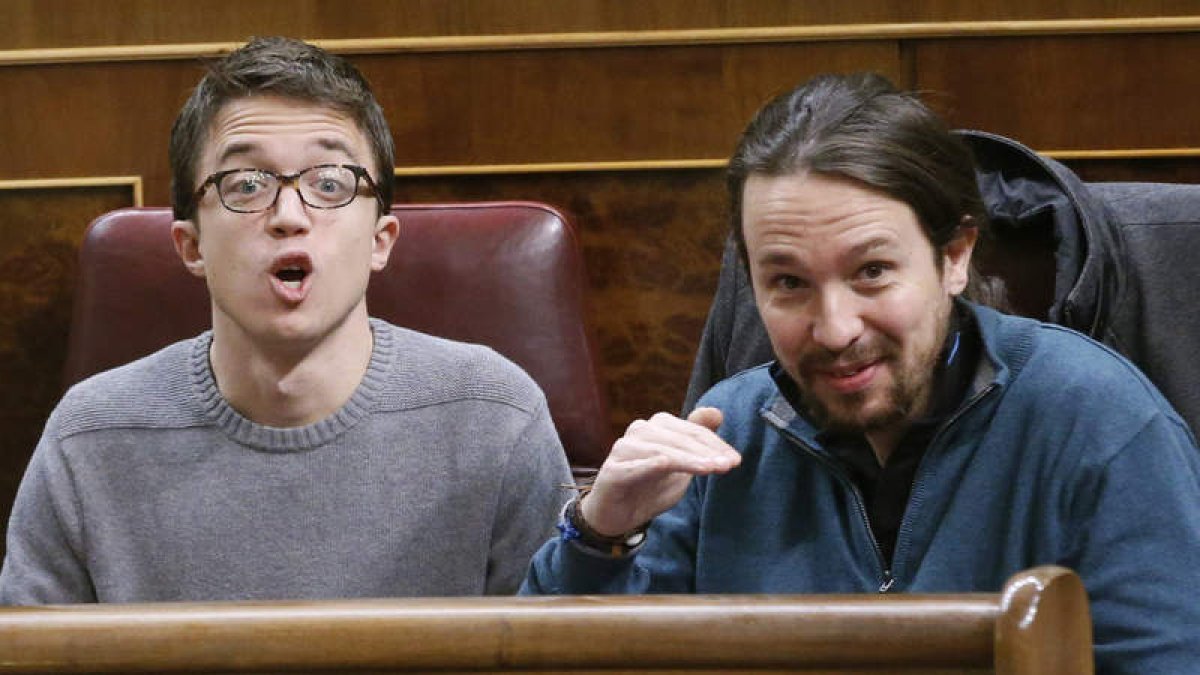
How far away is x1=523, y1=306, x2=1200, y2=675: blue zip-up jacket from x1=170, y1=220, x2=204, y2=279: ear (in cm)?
44

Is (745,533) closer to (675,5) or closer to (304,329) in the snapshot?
(304,329)

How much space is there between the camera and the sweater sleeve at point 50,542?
53.1 inches

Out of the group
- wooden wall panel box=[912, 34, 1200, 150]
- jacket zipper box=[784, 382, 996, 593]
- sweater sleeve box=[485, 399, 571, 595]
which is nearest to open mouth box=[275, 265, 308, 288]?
sweater sleeve box=[485, 399, 571, 595]

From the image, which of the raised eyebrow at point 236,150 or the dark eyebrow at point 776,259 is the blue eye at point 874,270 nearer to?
the dark eyebrow at point 776,259

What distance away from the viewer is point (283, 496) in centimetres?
136

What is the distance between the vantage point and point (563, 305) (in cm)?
162

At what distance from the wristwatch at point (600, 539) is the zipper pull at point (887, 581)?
17cm

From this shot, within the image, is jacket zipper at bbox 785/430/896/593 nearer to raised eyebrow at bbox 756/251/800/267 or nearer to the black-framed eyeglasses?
raised eyebrow at bbox 756/251/800/267

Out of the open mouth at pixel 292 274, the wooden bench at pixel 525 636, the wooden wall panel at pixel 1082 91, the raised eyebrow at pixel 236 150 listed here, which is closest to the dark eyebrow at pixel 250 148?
the raised eyebrow at pixel 236 150

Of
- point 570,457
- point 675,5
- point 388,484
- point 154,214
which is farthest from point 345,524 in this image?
point 675,5

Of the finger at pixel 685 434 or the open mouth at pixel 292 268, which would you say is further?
the open mouth at pixel 292 268

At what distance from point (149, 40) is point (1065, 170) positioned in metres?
1.23

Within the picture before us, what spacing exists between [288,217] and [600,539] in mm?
397

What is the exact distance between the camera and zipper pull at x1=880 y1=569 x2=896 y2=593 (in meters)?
1.13
